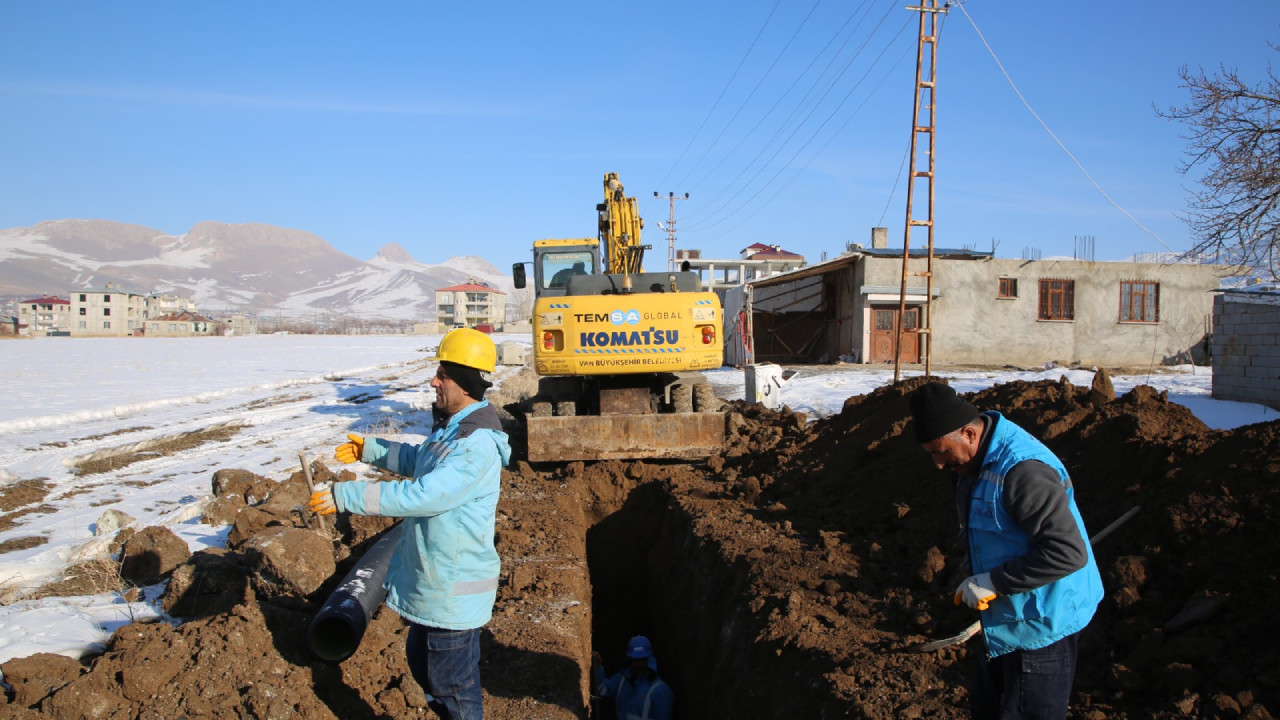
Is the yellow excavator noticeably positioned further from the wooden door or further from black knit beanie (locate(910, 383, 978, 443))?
the wooden door

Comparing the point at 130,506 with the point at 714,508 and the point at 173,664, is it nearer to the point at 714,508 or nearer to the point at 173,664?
the point at 173,664

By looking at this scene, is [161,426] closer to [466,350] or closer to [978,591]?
[466,350]

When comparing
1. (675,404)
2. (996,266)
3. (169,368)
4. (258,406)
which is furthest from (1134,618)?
(169,368)

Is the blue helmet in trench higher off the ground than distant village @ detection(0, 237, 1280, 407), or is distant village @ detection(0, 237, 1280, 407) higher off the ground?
distant village @ detection(0, 237, 1280, 407)

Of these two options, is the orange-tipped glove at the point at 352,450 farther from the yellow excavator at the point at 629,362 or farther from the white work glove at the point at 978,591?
the yellow excavator at the point at 629,362

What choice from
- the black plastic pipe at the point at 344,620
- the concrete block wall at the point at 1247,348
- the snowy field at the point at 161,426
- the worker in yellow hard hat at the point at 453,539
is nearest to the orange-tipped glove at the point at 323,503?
the worker in yellow hard hat at the point at 453,539

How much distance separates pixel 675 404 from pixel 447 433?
6.02 m

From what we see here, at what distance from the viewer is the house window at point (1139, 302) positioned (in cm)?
2478

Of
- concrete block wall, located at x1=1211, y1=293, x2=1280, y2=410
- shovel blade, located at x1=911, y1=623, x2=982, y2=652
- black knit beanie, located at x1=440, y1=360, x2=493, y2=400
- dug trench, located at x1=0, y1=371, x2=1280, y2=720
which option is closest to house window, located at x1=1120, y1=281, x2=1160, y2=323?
concrete block wall, located at x1=1211, y1=293, x2=1280, y2=410

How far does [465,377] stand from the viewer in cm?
320

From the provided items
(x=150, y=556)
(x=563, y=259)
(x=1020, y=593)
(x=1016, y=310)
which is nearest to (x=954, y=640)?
(x=1020, y=593)

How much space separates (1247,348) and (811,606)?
1186cm

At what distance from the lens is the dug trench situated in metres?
3.36

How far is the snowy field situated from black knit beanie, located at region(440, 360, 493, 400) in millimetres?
2510
